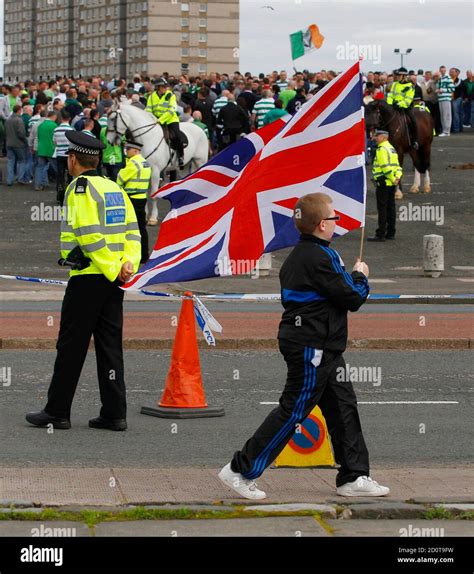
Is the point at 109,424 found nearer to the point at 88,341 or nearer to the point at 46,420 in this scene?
the point at 46,420

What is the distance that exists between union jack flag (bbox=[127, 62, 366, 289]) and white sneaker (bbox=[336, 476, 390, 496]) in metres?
1.97

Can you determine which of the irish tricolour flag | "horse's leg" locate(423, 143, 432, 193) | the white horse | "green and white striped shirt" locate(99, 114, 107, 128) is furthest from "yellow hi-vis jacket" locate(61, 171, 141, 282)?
the irish tricolour flag

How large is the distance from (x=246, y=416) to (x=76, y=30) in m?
153

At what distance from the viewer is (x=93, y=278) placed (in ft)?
35.6

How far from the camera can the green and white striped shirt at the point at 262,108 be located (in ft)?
119

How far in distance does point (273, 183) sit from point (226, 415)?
2.26m

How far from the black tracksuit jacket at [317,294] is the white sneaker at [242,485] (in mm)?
845

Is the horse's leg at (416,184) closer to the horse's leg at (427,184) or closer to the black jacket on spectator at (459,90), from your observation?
the horse's leg at (427,184)

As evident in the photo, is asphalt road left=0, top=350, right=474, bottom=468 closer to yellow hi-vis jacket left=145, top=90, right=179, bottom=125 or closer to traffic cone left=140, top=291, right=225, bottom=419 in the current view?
traffic cone left=140, top=291, right=225, bottom=419

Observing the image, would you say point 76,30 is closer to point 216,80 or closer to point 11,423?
point 216,80

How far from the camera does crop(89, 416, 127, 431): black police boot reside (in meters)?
10.9

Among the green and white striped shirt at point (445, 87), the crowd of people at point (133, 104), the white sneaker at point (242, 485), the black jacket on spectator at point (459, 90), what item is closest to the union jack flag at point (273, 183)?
the white sneaker at point (242, 485)

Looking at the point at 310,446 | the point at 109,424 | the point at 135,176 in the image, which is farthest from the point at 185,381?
the point at 135,176

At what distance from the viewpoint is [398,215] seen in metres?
33.3
